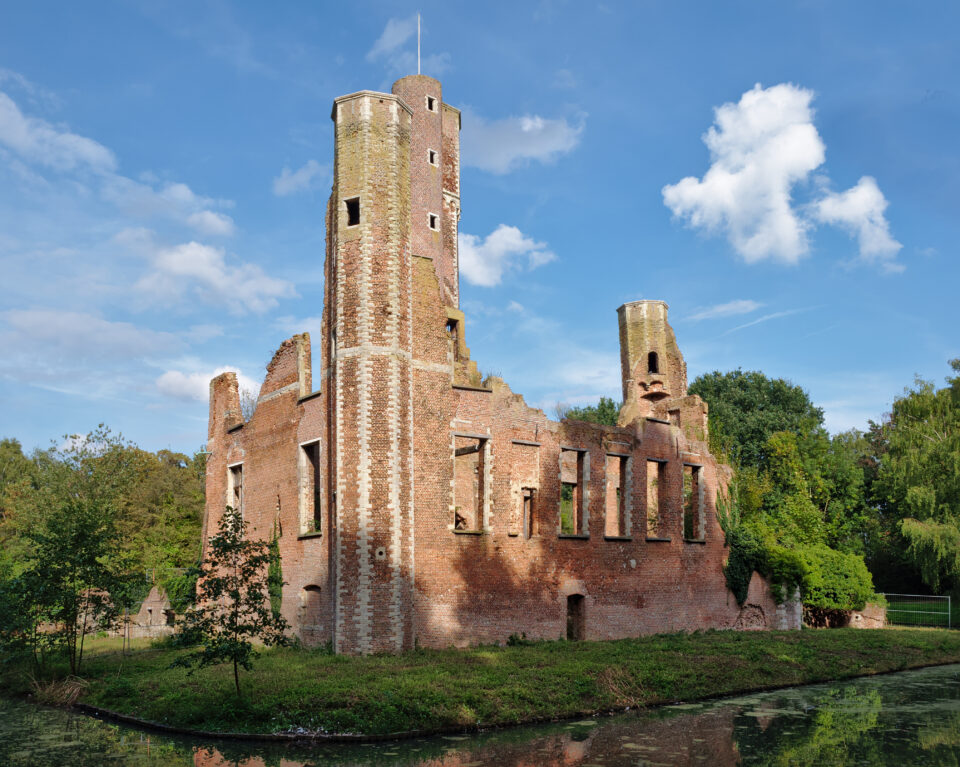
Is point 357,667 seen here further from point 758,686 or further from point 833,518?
point 833,518

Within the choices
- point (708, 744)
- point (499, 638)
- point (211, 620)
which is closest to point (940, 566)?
point (499, 638)

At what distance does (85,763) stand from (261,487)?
41.3ft

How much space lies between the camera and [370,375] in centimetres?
1806

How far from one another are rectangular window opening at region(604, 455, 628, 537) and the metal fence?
456 inches

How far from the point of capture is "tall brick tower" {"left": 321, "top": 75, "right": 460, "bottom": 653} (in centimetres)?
1720

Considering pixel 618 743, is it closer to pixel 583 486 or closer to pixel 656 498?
pixel 583 486

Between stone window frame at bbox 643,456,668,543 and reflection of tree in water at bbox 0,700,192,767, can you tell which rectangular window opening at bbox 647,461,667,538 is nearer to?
stone window frame at bbox 643,456,668,543

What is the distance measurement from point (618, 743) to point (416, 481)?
846cm

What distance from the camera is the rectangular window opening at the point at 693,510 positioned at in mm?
25641

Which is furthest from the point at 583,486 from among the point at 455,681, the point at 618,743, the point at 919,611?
the point at 919,611

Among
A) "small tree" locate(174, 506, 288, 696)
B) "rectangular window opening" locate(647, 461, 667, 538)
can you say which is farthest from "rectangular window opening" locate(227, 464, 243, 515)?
"rectangular window opening" locate(647, 461, 667, 538)

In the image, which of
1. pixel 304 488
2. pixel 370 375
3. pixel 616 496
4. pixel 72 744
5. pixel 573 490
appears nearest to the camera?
pixel 72 744

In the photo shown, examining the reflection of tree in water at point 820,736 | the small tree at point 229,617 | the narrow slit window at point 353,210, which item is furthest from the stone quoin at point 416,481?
the reflection of tree in water at point 820,736

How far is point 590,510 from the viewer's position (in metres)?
22.0
